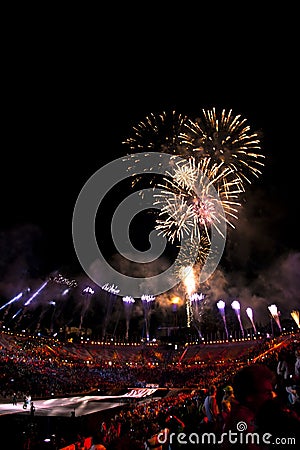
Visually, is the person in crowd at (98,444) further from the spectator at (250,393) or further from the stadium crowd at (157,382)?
the spectator at (250,393)

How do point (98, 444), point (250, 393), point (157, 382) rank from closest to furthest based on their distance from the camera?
point (250, 393)
point (98, 444)
point (157, 382)

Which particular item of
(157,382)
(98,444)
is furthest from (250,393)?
(157,382)

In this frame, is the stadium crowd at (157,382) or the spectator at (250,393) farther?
the stadium crowd at (157,382)

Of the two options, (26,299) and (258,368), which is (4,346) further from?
(258,368)

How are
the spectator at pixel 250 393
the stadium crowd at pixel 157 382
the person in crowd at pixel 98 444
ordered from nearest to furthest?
the spectator at pixel 250 393
the stadium crowd at pixel 157 382
the person in crowd at pixel 98 444

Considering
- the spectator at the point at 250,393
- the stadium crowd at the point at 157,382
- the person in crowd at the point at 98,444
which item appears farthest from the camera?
the person in crowd at the point at 98,444

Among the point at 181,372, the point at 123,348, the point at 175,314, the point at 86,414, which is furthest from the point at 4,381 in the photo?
the point at 175,314

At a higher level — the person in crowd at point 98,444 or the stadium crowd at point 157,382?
the stadium crowd at point 157,382

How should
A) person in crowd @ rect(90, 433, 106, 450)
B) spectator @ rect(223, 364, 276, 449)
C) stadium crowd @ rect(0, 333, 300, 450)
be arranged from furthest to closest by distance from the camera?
1. person in crowd @ rect(90, 433, 106, 450)
2. stadium crowd @ rect(0, 333, 300, 450)
3. spectator @ rect(223, 364, 276, 449)

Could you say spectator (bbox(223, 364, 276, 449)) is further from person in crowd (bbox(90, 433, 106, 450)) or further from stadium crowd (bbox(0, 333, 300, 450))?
person in crowd (bbox(90, 433, 106, 450))

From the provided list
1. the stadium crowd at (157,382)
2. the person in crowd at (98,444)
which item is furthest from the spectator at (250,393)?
the person in crowd at (98,444)

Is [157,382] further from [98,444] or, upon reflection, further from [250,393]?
[250,393]

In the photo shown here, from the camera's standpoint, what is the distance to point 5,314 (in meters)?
61.7

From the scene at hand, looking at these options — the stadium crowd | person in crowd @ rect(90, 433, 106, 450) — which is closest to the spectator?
the stadium crowd
